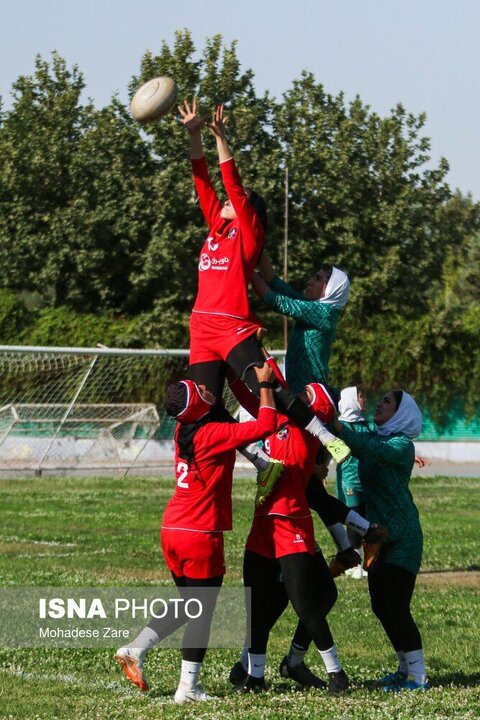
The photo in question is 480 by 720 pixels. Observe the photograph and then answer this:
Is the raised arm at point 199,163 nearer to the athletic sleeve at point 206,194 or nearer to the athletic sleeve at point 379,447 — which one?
the athletic sleeve at point 206,194

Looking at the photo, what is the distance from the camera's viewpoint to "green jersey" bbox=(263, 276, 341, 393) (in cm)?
824

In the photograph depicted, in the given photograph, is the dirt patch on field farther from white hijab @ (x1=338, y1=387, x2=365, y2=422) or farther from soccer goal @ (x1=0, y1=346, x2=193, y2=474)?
soccer goal @ (x1=0, y1=346, x2=193, y2=474)

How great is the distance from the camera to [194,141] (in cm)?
839

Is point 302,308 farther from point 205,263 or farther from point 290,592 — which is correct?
point 290,592

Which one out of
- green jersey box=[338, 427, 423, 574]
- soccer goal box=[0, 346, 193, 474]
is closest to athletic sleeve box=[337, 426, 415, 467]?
green jersey box=[338, 427, 423, 574]

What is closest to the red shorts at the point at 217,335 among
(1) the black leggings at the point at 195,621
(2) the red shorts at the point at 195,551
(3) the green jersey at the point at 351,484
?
(2) the red shorts at the point at 195,551

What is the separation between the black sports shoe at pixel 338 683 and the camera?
23.8 feet

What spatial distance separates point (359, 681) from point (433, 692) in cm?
68

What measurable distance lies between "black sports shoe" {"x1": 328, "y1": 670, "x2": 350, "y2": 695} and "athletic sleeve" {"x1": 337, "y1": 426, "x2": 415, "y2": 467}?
1.42 meters

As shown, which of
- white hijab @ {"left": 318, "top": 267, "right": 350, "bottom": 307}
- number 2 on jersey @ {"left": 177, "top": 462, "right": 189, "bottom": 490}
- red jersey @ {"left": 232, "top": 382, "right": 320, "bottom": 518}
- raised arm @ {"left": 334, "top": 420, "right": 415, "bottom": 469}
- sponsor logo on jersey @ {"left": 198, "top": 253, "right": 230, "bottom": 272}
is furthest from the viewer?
white hijab @ {"left": 318, "top": 267, "right": 350, "bottom": 307}

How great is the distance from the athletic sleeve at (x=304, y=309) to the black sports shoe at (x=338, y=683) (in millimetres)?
2398

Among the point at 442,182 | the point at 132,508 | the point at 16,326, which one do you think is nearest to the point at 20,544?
the point at 132,508

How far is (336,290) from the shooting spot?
844cm

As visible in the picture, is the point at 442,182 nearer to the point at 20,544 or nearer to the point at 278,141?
the point at 278,141
